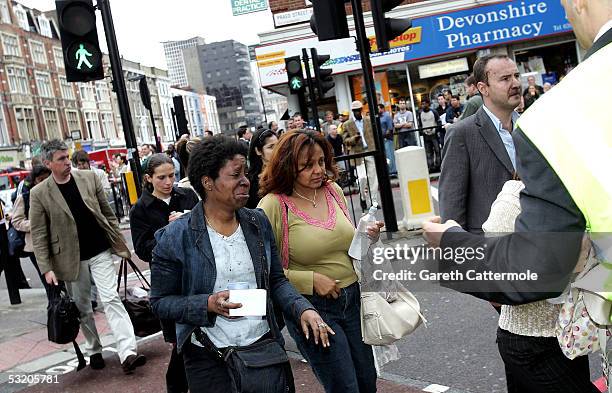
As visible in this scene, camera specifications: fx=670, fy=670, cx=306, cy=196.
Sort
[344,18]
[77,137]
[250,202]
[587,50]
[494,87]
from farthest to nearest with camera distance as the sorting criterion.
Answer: [77,137] < [344,18] < [250,202] < [494,87] < [587,50]

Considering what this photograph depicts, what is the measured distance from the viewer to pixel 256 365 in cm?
298

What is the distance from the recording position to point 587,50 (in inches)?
67.6

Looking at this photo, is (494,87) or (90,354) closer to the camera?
(494,87)

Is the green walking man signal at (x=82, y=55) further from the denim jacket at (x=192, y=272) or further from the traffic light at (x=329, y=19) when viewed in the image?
the denim jacket at (x=192, y=272)

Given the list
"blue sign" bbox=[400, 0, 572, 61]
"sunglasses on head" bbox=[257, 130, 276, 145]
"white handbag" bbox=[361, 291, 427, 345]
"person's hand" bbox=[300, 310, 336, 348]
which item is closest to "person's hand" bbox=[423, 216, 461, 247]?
"person's hand" bbox=[300, 310, 336, 348]

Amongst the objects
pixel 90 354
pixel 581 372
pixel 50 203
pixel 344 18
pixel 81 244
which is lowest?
pixel 90 354

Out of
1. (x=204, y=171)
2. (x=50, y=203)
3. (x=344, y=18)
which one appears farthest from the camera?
(x=344, y=18)

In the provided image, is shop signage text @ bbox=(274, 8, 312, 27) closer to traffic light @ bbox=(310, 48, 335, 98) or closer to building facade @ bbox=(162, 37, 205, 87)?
traffic light @ bbox=(310, 48, 335, 98)

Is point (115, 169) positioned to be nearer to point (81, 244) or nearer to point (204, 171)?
point (81, 244)

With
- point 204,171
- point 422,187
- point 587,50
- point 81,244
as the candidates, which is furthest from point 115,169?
point 587,50

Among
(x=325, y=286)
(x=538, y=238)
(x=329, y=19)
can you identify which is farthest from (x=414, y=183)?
(x=538, y=238)

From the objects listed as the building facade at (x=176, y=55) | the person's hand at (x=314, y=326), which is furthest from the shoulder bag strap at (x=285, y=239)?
the building facade at (x=176, y=55)

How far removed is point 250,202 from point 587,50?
13.2 ft

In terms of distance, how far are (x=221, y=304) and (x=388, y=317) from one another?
0.89 meters
